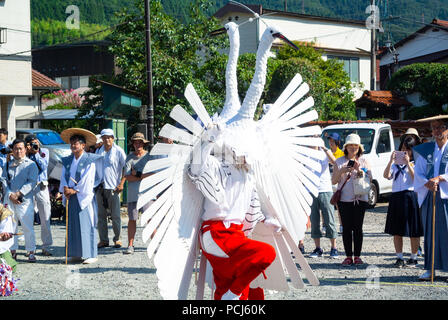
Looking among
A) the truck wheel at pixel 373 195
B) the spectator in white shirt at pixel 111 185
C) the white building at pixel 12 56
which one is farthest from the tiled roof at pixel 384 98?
the spectator in white shirt at pixel 111 185

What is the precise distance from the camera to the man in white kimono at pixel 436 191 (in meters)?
5.43

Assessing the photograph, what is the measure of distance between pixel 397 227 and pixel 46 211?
177 inches

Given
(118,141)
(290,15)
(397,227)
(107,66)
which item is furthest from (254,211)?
(107,66)

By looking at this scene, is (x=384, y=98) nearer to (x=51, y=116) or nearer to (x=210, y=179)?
(x=51, y=116)

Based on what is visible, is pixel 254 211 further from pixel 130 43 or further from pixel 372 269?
pixel 130 43

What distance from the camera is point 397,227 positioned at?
20.5 ft

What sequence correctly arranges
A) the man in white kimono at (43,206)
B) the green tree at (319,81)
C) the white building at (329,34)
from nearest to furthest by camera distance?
the man in white kimono at (43,206) < the green tree at (319,81) < the white building at (329,34)

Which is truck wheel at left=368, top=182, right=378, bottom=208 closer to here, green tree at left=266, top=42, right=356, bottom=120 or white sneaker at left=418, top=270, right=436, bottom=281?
white sneaker at left=418, top=270, right=436, bottom=281

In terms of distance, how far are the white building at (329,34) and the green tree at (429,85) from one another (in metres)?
5.59

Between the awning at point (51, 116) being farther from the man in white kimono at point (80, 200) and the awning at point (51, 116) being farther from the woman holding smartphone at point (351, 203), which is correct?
the woman holding smartphone at point (351, 203)

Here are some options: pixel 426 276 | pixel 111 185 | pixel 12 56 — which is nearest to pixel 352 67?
pixel 12 56

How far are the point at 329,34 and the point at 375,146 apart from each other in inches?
816

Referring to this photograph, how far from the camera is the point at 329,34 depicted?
31.3 meters

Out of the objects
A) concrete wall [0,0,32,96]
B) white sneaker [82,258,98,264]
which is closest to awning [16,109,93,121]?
concrete wall [0,0,32,96]
